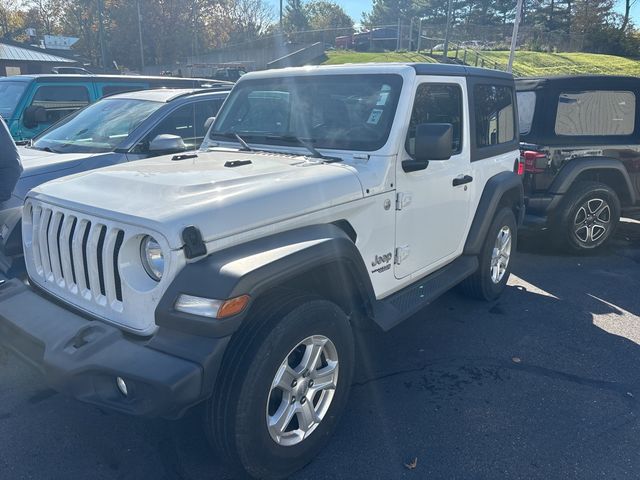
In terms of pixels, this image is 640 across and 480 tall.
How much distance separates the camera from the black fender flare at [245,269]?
2.17m

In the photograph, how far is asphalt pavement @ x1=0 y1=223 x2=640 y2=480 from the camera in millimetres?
2754

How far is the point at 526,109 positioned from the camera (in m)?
6.27

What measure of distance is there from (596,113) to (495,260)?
261cm

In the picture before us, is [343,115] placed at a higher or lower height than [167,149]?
higher

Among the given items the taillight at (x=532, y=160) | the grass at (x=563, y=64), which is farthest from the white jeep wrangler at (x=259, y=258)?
the grass at (x=563, y=64)

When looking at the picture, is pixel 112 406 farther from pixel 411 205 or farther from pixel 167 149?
pixel 167 149

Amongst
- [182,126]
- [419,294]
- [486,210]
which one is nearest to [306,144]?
[419,294]

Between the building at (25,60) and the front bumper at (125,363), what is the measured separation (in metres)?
29.7

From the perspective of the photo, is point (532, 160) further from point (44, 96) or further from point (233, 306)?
point (44, 96)

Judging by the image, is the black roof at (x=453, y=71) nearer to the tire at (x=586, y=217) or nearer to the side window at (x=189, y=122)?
the tire at (x=586, y=217)

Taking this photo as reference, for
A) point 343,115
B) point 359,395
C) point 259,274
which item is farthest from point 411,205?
point 259,274

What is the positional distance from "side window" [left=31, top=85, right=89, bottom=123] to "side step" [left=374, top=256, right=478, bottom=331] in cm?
660

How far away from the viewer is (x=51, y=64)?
96.5 ft

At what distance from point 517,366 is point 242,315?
2.44m
